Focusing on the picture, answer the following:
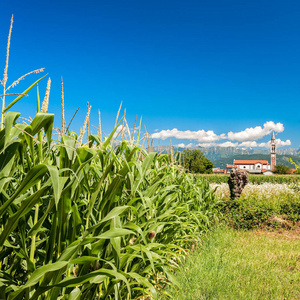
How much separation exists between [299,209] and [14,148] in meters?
7.77

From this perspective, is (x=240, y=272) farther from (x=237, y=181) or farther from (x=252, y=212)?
(x=237, y=181)

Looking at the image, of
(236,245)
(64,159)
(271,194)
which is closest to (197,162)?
(271,194)

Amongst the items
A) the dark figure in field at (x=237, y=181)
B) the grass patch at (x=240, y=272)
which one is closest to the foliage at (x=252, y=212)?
the dark figure in field at (x=237, y=181)

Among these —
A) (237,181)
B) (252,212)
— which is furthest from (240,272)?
(237,181)

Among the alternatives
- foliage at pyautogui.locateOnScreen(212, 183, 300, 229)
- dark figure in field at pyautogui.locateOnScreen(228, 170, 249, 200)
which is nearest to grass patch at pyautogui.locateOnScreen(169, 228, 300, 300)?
foliage at pyautogui.locateOnScreen(212, 183, 300, 229)

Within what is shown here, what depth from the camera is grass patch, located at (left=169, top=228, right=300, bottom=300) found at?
2607 mm

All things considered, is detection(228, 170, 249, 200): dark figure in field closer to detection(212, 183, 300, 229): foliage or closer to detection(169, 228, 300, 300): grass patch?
detection(212, 183, 300, 229): foliage

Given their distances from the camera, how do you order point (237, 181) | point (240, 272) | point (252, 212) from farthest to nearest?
point (237, 181) < point (252, 212) < point (240, 272)

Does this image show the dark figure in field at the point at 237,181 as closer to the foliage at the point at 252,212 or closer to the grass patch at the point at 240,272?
the foliage at the point at 252,212

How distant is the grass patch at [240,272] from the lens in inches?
103

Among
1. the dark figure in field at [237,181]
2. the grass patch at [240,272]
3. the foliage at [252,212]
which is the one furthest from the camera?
the dark figure in field at [237,181]

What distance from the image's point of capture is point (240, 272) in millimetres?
3193

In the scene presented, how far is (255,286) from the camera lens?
2844 mm

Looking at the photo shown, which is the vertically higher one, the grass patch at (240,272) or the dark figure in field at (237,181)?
the dark figure in field at (237,181)
